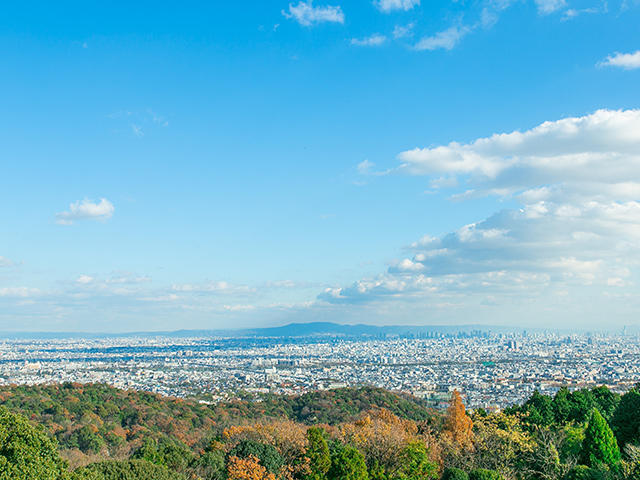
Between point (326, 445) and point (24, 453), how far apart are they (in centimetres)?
1133

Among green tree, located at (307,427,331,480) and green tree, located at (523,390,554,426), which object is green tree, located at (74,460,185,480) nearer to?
green tree, located at (307,427,331,480)

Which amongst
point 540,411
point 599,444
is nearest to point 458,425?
point 599,444

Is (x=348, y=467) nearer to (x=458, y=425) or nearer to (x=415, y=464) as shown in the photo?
(x=415, y=464)

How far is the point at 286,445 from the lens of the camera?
21516 millimetres

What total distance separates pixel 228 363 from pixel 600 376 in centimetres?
7674

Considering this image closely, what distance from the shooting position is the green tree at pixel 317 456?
18.2 metres

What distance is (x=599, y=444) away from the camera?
18891mm

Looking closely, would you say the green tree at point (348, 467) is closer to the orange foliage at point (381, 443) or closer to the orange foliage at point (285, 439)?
the orange foliage at point (381, 443)

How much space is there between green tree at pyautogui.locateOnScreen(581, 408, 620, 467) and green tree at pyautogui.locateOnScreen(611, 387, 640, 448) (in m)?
2.88

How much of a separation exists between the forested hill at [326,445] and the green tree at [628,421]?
51mm

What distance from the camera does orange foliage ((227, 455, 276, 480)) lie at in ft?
55.9

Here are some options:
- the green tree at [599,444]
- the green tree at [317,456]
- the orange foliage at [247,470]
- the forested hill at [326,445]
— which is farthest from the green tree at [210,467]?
the green tree at [599,444]

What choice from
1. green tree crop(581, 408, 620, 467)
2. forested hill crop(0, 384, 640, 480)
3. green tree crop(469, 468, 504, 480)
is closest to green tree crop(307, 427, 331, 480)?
forested hill crop(0, 384, 640, 480)

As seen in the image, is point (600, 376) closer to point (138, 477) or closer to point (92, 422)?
point (92, 422)
